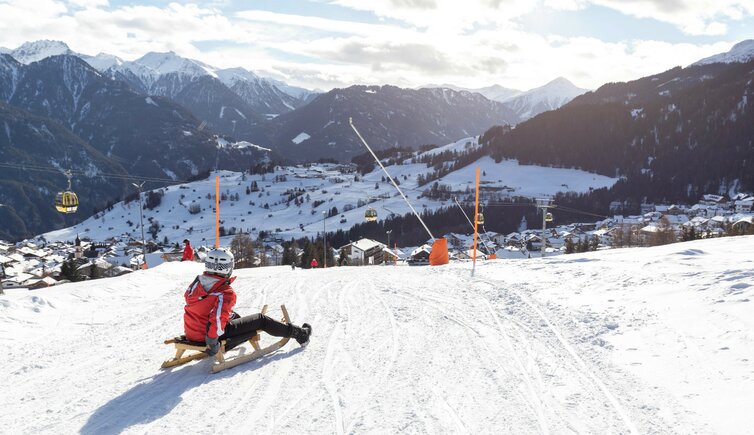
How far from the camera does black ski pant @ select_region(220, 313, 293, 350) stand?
7347 mm

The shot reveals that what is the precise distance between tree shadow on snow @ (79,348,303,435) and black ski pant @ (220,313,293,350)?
37 centimetres

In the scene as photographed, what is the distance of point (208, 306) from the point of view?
23.2ft

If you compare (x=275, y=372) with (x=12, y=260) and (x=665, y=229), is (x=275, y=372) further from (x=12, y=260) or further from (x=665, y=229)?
(x=12, y=260)

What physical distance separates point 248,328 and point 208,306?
759mm

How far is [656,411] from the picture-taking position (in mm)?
5543

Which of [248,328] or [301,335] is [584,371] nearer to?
[301,335]

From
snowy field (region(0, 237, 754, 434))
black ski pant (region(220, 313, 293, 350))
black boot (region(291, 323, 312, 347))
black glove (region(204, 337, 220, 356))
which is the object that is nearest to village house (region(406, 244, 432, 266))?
snowy field (region(0, 237, 754, 434))

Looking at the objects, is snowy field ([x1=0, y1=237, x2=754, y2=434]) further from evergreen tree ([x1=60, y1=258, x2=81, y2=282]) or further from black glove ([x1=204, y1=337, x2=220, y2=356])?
evergreen tree ([x1=60, y1=258, x2=81, y2=282])

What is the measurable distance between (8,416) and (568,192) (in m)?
199

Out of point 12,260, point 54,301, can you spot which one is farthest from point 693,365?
point 12,260

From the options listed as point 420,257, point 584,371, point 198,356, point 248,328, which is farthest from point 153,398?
point 420,257

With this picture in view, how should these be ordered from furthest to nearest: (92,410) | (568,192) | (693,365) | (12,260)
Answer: (568,192) < (12,260) < (693,365) < (92,410)

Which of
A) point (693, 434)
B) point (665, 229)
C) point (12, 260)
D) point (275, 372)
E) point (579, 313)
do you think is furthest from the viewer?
point (12, 260)

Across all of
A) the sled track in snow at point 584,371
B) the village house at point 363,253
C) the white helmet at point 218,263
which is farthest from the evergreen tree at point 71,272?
the sled track in snow at point 584,371
